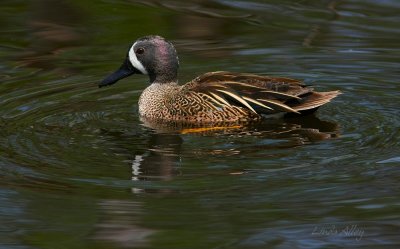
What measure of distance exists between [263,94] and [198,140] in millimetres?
1025

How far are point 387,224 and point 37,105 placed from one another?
4.67m

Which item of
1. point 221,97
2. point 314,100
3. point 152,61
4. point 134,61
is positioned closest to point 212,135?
point 221,97

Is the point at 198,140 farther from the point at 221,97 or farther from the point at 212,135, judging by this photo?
the point at 221,97

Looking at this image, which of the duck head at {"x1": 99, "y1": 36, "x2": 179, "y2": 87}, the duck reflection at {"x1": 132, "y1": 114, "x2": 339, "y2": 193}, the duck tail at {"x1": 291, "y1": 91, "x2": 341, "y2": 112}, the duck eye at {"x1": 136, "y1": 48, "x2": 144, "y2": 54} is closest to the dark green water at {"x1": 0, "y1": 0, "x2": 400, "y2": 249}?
the duck reflection at {"x1": 132, "y1": 114, "x2": 339, "y2": 193}

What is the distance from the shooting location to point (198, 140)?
31.6 ft

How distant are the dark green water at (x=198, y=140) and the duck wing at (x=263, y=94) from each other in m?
0.17

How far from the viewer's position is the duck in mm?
10289

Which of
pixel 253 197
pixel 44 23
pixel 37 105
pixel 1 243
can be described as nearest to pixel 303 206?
pixel 253 197

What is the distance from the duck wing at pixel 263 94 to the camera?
10.2 metres

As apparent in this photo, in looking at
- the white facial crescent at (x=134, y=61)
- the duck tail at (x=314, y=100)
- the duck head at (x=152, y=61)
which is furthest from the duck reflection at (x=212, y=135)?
the white facial crescent at (x=134, y=61)

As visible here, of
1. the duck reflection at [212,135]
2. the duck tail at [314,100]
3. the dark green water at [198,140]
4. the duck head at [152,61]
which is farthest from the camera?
the duck head at [152,61]

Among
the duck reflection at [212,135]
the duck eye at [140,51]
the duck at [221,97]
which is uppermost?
the duck eye at [140,51]

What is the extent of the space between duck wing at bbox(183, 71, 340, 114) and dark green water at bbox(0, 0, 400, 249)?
0.17 metres

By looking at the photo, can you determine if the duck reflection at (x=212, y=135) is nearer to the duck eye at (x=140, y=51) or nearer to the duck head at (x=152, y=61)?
the duck head at (x=152, y=61)
